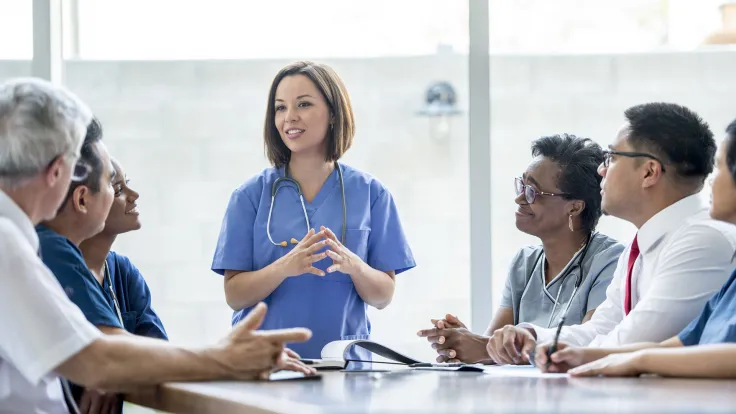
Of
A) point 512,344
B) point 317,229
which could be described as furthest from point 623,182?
point 317,229

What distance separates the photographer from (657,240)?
6.97ft

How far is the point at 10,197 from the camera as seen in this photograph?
1.55 m

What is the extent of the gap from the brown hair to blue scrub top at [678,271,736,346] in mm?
1306

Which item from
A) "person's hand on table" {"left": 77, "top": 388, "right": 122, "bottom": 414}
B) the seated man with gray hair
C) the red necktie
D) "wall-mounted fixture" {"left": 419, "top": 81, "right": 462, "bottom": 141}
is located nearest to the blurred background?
"wall-mounted fixture" {"left": 419, "top": 81, "right": 462, "bottom": 141}

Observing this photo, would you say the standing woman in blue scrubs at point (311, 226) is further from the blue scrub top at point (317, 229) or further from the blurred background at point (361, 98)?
the blurred background at point (361, 98)

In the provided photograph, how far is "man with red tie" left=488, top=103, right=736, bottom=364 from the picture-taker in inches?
76.5

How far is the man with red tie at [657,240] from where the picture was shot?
194cm

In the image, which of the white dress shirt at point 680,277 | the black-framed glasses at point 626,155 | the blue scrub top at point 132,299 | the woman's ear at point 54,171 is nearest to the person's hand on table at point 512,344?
the white dress shirt at point 680,277

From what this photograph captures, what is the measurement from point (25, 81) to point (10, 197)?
0.21 m

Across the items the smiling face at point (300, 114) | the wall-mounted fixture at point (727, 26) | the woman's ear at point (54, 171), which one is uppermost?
the wall-mounted fixture at point (727, 26)

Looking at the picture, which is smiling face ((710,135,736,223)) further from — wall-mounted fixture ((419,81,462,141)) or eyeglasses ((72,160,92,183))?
wall-mounted fixture ((419,81,462,141))

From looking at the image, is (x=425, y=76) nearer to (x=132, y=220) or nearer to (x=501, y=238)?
(x=501, y=238)

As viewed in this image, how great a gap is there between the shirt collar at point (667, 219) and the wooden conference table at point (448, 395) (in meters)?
0.55

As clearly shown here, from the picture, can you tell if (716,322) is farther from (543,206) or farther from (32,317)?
(32,317)
